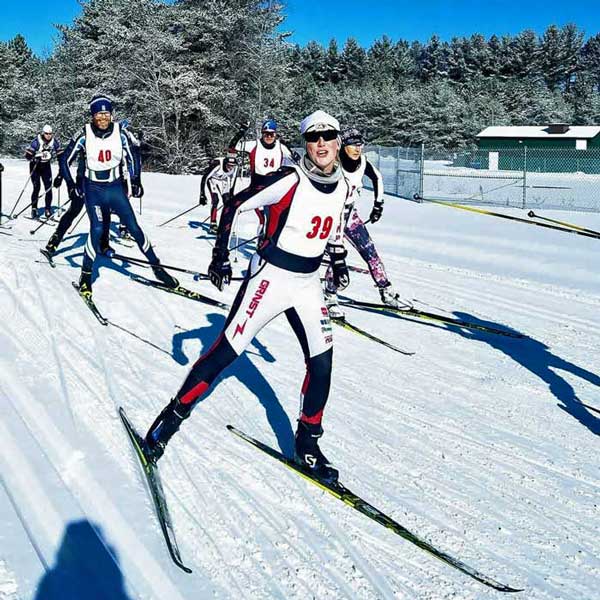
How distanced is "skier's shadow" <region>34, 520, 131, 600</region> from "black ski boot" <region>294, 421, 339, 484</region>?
131cm

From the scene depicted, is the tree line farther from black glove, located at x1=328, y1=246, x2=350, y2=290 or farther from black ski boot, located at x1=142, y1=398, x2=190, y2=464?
black ski boot, located at x1=142, y1=398, x2=190, y2=464

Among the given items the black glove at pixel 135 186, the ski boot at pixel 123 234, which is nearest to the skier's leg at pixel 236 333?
the black glove at pixel 135 186

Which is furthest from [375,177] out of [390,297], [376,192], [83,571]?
[83,571]

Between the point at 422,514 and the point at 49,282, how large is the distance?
6.66 metres

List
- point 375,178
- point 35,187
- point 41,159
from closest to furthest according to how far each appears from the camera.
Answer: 1. point 375,178
2. point 41,159
3. point 35,187

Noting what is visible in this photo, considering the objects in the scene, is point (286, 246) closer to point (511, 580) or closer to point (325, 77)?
point (511, 580)

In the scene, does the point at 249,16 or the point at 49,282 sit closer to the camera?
the point at 49,282

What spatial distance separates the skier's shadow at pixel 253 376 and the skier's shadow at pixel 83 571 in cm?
151

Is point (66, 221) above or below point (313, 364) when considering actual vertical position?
above

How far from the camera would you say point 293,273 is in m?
4.23

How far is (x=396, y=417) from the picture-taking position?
551cm

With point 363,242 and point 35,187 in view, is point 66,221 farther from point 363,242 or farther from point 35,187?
point 35,187

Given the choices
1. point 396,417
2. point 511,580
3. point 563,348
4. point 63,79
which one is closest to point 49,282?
point 396,417

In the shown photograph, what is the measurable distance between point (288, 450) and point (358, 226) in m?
4.44
